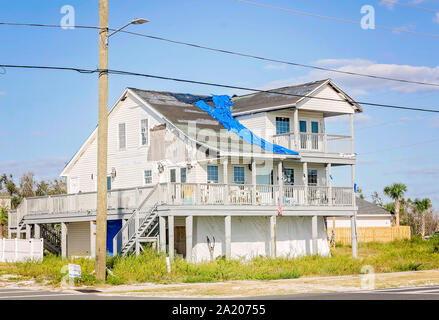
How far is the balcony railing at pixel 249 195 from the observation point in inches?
1257

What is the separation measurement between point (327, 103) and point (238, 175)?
667 centimetres

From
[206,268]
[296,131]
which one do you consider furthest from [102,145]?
[296,131]

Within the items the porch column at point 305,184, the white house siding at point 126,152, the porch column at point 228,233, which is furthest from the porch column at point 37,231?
the porch column at point 305,184

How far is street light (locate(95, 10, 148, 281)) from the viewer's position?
2327cm

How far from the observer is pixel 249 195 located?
115 ft

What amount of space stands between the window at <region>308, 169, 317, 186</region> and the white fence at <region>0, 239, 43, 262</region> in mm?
15557

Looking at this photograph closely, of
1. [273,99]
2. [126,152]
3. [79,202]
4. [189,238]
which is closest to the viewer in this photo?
[189,238]

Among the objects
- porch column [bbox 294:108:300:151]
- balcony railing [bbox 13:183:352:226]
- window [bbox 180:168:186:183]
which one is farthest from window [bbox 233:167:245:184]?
Result: porch column [bbox 294:108:300:151]

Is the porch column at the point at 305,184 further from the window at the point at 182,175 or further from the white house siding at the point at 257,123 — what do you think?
the window at the point at 182,175

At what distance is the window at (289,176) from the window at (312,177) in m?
1.32

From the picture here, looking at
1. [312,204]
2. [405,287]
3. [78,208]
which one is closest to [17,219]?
[78,208]

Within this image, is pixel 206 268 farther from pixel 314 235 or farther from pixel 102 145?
pixel 314 235
